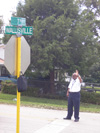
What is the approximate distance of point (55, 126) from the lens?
7441 millimetres

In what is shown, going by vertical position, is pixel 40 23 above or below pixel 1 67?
above

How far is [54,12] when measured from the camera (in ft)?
65.6

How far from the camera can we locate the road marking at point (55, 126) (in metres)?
6.82

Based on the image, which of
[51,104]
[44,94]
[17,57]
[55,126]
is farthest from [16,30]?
[44,94]

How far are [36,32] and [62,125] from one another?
11708 millimetres

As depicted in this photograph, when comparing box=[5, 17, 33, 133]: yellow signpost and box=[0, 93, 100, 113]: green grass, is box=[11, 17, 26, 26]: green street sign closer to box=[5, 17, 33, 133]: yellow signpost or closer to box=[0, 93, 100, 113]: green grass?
box=[5, 17, 33, 133]: yellow signpost

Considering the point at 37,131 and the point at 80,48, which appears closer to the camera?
the point at 37,131

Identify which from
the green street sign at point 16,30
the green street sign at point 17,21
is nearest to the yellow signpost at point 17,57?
the green street sign at point 16,30

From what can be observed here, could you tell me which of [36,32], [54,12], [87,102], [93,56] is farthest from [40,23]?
[87,102]

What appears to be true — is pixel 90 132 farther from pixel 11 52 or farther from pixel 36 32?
pixel 36 32

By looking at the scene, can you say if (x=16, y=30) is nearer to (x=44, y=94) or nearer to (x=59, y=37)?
(x=59, y=37)

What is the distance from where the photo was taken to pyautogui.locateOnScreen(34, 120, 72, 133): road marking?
6.82 meters

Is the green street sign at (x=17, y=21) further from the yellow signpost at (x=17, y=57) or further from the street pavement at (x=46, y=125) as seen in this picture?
the street pavement at (x=46, y=125)

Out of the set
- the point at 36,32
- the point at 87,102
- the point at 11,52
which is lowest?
the point at 87,102
